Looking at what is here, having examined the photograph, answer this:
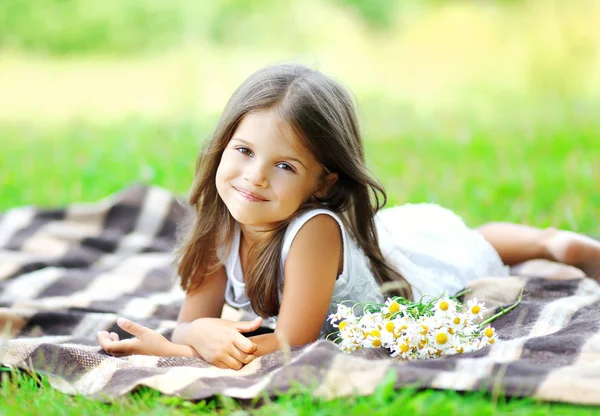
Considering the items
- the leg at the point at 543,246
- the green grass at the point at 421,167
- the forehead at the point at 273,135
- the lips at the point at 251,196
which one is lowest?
the green grass at the point at 421,167

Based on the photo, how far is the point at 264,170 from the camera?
7.18ft

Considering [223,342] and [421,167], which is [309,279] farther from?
[421,167]

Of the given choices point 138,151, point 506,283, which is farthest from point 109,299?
point 138,151

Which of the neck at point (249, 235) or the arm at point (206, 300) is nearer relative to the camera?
the neck at point (249, 235)

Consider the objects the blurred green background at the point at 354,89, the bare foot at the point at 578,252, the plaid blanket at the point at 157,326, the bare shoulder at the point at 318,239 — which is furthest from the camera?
the blurred green background at the point at 354,89

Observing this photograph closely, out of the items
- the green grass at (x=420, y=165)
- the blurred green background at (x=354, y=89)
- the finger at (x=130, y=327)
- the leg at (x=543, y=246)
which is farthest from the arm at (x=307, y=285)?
the leg at (x=543, y=246)

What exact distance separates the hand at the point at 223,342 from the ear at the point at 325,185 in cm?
44

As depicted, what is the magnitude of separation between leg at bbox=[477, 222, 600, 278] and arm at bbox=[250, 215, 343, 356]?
1005mm

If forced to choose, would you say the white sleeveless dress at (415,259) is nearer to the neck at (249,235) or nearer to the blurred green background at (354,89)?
the neck at (249,235)

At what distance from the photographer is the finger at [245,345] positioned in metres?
2.16

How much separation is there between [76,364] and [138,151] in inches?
145

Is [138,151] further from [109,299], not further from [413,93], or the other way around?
[413,93]

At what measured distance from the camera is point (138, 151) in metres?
5.65

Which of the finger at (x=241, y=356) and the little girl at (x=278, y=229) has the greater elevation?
the little girl at (x=278, y=229)
